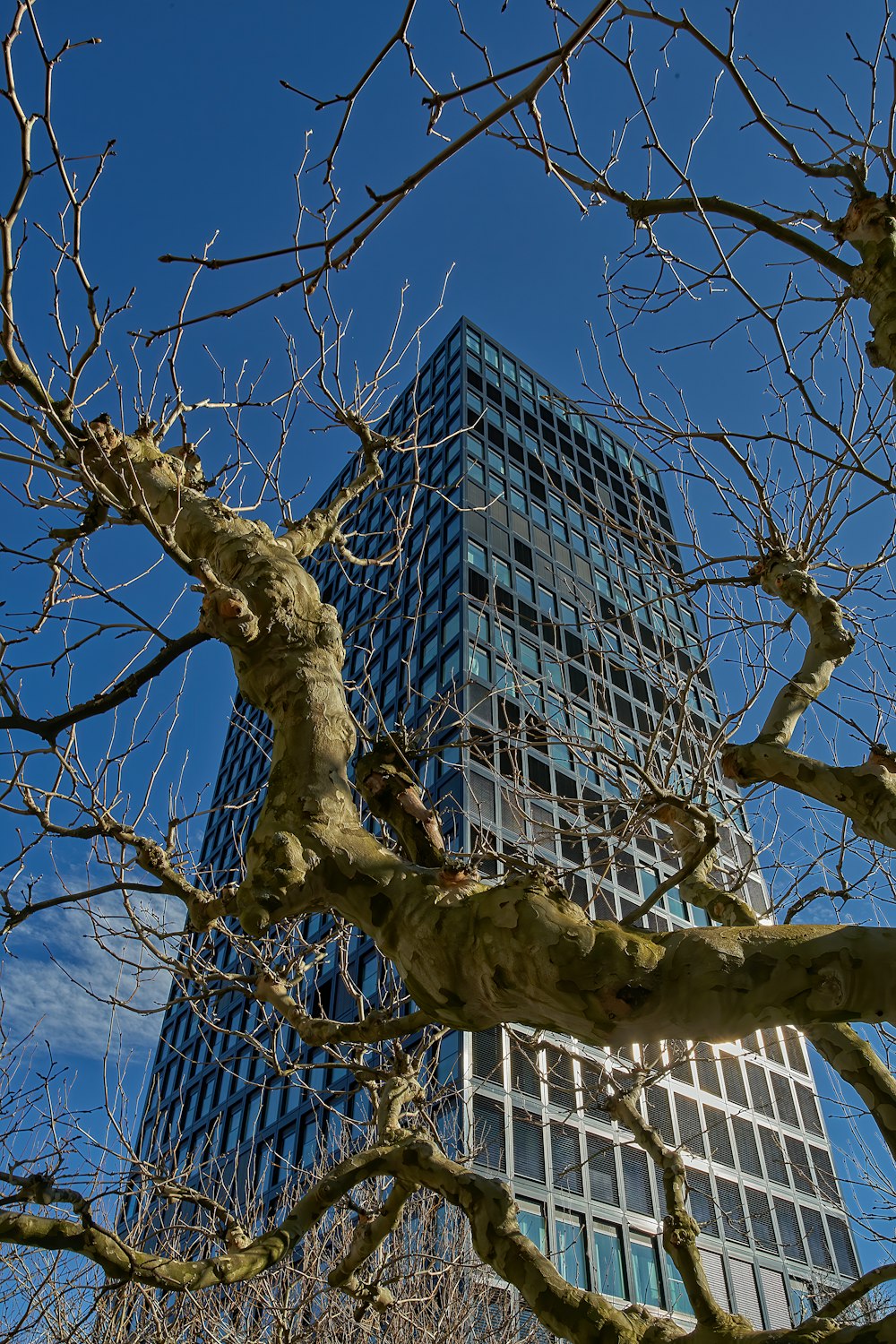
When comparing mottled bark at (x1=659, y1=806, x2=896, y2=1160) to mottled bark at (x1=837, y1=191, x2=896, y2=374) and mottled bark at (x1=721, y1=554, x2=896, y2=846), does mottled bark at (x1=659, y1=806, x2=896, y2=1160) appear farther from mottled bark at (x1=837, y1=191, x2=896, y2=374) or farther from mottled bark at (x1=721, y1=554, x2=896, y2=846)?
mottled bark at (x1=837, y1=191, x2=896, y2=374)

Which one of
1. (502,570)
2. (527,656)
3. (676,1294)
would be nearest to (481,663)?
(527,656)

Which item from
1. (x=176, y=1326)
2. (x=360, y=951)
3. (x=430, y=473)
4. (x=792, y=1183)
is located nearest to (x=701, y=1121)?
(x=792, y=1183)

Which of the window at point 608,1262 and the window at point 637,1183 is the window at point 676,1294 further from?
the window at point 608,1262

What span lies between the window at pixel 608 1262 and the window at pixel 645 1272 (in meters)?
0.45

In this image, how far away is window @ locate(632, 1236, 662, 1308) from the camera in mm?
22281

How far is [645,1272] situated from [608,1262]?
1.55m

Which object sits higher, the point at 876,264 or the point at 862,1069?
the point at 876,264

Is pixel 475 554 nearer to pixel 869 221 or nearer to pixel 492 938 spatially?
pixel 869 221

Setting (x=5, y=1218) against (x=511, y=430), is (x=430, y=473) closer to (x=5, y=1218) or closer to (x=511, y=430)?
(x=511, y=430)

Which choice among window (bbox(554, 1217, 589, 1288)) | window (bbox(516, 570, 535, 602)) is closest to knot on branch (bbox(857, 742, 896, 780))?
window (bbox(554, 1217, 589, 1288))

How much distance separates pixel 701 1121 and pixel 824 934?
28.8 meters

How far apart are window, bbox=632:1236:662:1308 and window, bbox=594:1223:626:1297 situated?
0.45 meters

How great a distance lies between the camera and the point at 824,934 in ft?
6.42

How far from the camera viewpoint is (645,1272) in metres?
22.8
